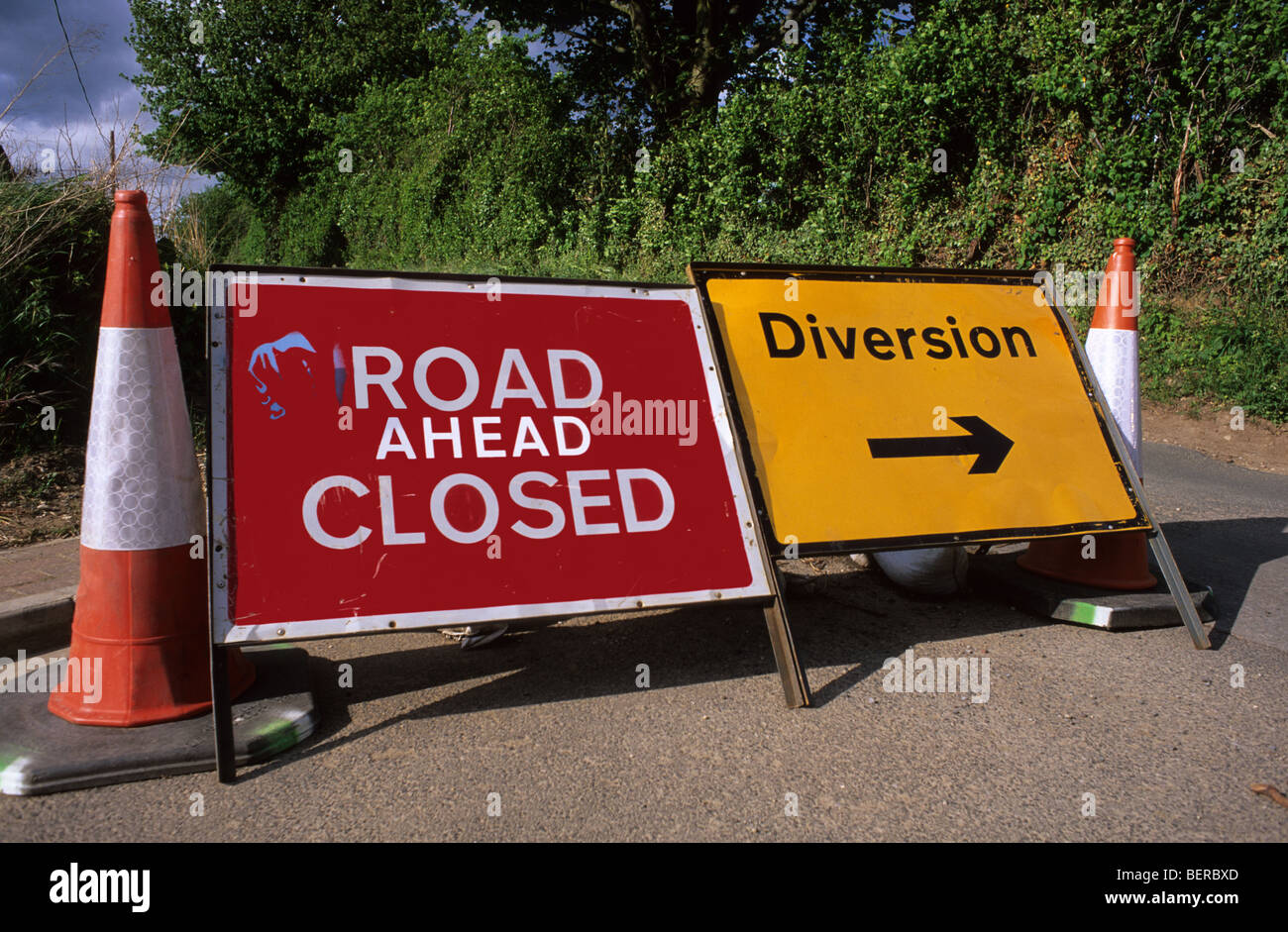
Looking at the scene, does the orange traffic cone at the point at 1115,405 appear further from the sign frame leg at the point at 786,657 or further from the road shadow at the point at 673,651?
the sign frame leg at the point at 786,657

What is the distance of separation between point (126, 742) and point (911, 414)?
10.3 ft

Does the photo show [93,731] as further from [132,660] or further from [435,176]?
[435,176]

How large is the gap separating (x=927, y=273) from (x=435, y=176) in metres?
20.8

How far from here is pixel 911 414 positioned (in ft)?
12.9

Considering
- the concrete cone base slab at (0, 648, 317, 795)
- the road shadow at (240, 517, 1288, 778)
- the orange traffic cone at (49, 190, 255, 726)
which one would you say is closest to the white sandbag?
the road shadow at (240, 517, 1288, 778)

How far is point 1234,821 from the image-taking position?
2.51 metres

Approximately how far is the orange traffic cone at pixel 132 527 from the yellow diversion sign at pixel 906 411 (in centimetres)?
206

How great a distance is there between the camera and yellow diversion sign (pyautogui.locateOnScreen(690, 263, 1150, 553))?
3.67m

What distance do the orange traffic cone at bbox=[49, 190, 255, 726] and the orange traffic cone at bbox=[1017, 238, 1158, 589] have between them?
378cm

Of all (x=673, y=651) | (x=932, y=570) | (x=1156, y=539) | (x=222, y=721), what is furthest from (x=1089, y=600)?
(x=222, y=721)

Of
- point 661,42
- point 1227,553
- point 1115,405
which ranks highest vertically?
point 661,42

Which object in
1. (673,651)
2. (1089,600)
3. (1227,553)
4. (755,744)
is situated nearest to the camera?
(755,744)

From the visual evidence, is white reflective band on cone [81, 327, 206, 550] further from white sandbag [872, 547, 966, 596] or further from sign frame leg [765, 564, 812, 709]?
white sandbag [872, 547, 966, 596]

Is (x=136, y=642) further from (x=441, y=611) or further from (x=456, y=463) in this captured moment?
(x=456, y=463)
